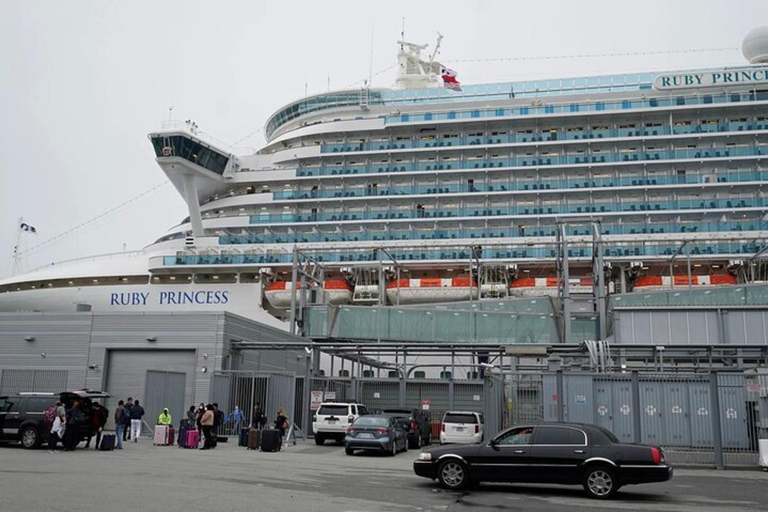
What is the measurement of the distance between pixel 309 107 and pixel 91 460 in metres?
46.4

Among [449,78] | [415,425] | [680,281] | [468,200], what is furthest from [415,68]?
[415,425]

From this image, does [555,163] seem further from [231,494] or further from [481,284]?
[231,494]

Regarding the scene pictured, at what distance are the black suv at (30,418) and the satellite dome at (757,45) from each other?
55.4 meters

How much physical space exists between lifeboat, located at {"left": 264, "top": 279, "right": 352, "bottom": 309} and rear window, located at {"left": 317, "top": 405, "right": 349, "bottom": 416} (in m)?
25.5

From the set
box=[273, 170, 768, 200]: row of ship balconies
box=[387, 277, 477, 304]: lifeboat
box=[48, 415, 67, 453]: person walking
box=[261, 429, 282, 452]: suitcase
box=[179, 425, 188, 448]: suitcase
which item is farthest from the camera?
box=[273, 170, 768, 200]: row of ship balconies

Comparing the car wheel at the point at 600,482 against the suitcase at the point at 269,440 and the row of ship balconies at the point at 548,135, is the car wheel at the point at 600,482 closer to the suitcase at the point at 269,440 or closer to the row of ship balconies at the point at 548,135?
the suitcase at the point at 269,440

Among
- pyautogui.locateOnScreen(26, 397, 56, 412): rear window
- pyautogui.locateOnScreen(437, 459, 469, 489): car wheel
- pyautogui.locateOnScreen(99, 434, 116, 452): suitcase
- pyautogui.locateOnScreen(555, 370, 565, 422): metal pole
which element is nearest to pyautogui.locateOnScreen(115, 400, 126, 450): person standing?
pyautogui.locateOnScreen(99, 434, 116, 452): suitcase

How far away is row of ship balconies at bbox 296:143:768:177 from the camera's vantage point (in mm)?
49969

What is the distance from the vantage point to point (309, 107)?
5947 cm

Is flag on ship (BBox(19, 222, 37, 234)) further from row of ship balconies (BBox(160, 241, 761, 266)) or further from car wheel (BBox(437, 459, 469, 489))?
car wheel (BBox(437, 459, 469, 489))

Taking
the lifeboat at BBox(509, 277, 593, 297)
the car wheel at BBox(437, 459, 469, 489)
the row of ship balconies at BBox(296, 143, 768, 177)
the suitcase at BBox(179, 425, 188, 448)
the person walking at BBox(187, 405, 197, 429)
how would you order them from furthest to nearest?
the row of ship balconies at BBox(296, 143, 768, 177) → the lifeboat at BBox(509, 277, 593, 297) → the person walking at BBox(187, 405, 197, 429) → the suitcase at BBox(179, 425, 188, 448) → the car wheel at BBox(437, 459, 469, 489)

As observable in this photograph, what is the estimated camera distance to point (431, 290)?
156 feet

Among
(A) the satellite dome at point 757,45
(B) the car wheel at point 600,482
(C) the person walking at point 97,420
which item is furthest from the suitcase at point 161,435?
(A) the satellite dome at point 757,45

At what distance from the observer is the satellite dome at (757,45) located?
5623 centimetres
